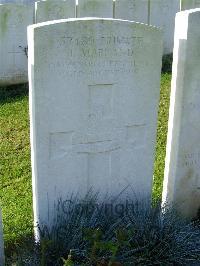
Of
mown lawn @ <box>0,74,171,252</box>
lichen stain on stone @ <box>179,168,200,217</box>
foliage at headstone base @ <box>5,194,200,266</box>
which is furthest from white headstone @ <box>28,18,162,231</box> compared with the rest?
mown lawn @ <box>0,74,171,252</box>

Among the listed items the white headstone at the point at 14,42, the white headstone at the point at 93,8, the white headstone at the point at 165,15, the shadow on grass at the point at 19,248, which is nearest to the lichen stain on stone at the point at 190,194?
the shadow on grass at the point at 19,248

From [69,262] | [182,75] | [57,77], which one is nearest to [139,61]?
[182,75]

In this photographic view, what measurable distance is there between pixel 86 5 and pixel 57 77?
529 cm

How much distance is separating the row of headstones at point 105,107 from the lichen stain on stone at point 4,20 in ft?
15.2

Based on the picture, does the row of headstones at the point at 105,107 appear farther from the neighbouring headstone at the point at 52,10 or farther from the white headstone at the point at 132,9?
the white headstone at the point at 132,9

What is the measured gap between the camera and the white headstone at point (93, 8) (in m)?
8.53

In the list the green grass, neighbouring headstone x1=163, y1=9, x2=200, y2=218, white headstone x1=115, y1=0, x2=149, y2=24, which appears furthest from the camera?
white headstone x1=115, y1=0, x2=149, y2=24

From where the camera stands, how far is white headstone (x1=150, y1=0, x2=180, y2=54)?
32.3 ft

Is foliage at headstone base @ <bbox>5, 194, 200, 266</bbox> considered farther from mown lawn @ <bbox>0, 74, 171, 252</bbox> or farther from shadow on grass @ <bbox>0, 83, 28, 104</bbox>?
shadow on grass @ <bbox>0, 83, 28, 104</bbox>

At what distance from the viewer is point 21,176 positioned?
5.29 metres

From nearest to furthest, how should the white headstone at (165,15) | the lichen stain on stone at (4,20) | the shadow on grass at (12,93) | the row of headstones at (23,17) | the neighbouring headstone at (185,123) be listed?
the neighbouring headstone at (185,123), the shadow on grass at (12,93), the lichen stain on stone at (4,20), the row of headstones at (23,17), the white headstone at (165,15)

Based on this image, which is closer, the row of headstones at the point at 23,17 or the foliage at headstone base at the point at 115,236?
the foliage at headstone base at the point at 115,236

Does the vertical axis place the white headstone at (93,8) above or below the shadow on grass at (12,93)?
above

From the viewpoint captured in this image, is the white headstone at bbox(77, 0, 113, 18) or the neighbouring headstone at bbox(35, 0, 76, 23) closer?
the neighbouring headstone at bbox(35, 0, 76, 23)
